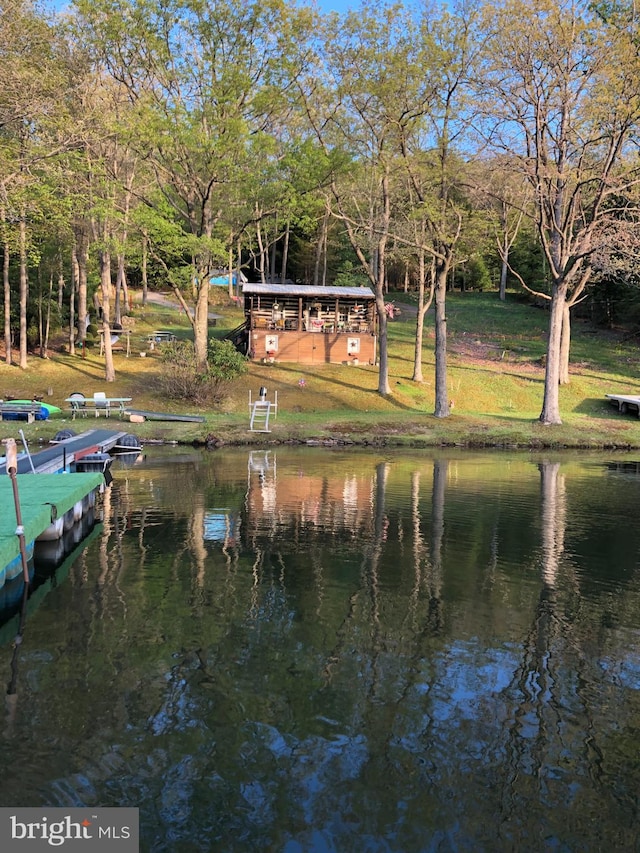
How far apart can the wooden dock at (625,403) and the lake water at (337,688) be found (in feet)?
75.3

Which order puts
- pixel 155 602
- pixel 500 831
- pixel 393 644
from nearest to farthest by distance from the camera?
pixel 500 831 → pixel 393 644 → pixel 155 602

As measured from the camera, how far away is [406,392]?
3559 cm

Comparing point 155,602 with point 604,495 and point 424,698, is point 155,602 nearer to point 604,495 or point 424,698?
point 424,698

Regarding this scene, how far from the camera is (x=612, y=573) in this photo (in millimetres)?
9695

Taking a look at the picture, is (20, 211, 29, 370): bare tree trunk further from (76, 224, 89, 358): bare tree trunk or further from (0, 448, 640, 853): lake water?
(0, 448, 640, 853): lake water

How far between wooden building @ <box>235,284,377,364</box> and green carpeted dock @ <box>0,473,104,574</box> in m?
29.0

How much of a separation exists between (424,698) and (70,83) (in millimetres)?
31557

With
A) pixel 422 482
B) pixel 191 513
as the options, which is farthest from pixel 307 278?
pixel 191 513

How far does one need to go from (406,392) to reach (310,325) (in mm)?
9326

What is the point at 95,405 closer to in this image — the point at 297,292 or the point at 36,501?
the point at 297,292

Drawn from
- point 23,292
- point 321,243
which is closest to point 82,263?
point 23,292

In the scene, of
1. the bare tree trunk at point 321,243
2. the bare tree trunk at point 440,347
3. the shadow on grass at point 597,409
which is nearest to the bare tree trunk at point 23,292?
the bare tree trunk at point 440,347

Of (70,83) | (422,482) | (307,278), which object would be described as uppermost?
(70,83)

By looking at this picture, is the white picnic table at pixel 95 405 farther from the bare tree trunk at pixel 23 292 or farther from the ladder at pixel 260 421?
the bare tree trunk at pixel 23 292
